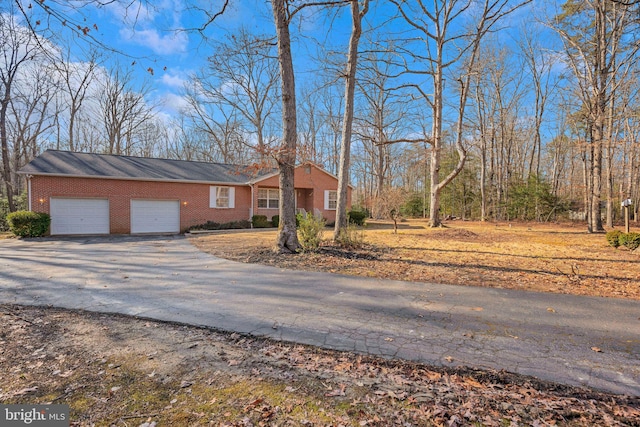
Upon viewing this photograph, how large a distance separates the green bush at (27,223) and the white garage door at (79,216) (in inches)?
35.6

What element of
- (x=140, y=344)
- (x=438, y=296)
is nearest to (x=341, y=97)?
(x=438, y=296)

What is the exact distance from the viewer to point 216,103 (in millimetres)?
27016

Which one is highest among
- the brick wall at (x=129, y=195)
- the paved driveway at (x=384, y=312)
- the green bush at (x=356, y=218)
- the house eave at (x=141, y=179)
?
the house eave at (x=141, y=179)

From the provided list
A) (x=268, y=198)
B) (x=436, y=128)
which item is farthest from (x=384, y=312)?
(x=268, y=198)

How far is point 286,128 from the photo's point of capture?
28.2 feet

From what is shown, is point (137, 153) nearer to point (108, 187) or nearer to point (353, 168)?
point (108, 187)

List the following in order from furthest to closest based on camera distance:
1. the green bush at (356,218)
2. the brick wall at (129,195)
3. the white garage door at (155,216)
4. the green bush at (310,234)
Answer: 1. the green bush at (356,218)
2. the white garage door at (155,216)
3. the brick wall at (129,195)
4. the green bush at (310,234)

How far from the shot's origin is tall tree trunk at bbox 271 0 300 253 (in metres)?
8.52

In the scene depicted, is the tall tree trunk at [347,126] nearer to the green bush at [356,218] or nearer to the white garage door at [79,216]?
the green bush at [356,218]

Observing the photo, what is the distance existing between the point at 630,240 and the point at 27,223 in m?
22.3

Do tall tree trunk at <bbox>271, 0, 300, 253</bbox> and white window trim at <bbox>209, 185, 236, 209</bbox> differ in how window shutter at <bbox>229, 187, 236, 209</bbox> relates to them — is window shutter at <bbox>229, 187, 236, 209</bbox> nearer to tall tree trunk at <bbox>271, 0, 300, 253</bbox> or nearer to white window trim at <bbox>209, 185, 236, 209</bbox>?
white window trim at <bbox>209, 185, 236, 209</bbox>

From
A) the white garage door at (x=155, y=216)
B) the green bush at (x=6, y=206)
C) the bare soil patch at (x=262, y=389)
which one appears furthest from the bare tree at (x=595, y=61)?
the green bush at (x=6, y=206)

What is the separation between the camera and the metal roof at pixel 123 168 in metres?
14.7

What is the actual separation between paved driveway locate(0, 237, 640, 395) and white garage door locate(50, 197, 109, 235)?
30.8 feet
